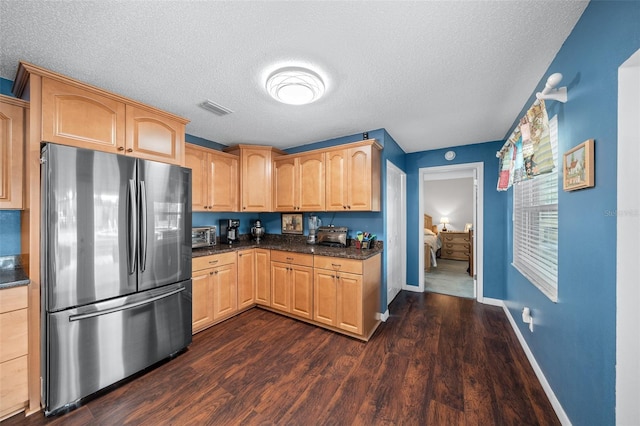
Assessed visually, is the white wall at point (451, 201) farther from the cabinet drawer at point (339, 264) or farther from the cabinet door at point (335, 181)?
the cabinet drawer at point (339, 264)

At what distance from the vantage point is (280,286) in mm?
3031

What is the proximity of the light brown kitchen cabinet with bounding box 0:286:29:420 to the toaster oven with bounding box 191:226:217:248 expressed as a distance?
1464mm

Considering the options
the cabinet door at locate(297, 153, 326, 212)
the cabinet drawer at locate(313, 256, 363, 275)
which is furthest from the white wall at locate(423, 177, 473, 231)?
the cabinet drawer at locate(313, 256, 363, 275)

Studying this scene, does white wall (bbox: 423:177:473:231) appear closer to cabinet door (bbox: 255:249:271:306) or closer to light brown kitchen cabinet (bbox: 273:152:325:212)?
light brown kitchen cabinet (bbox: 273:152:325:212)

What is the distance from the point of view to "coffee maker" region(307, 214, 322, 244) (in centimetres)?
341

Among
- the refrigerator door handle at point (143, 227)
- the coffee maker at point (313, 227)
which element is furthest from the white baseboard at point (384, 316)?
the refrigerator door handle at point (143, 227)

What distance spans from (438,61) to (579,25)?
69 centimetres

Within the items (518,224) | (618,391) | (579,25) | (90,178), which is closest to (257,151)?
(90,178)

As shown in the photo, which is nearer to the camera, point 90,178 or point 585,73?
point 585,73

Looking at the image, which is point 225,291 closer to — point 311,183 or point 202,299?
point 202,299

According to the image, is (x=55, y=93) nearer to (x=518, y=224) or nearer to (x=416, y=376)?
(x=416, y=376)

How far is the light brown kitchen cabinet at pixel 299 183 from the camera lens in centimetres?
314

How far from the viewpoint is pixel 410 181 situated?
4039 millimetres

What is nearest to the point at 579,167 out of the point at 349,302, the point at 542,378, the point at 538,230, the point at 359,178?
the point at 538,230
